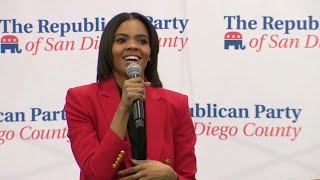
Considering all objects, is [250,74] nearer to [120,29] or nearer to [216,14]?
[216,14]

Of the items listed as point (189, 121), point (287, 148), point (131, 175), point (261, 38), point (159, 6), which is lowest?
point (287, 148)

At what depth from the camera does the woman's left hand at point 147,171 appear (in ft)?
4.48

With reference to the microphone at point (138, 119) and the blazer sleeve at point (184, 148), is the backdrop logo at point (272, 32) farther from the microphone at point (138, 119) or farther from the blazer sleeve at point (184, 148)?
the microphone at point (138, 119)

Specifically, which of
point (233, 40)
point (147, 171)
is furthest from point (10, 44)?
point (147, 171)

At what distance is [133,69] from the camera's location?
4.59ft

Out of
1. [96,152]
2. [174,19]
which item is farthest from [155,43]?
[174,19]

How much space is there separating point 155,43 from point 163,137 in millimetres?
369

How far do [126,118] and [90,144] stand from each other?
0.15m

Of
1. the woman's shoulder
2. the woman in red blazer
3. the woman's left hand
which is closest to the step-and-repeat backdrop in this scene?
the woman in red blazer

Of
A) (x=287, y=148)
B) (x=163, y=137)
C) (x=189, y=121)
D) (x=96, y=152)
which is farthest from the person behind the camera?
(x=287, y=148)

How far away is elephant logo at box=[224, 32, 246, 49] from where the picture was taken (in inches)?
109

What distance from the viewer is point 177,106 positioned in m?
1.59

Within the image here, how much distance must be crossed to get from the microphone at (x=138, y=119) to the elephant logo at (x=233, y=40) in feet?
4.78

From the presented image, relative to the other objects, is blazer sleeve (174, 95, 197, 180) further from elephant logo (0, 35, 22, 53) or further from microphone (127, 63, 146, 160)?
elephant logo (0, 35, 22, 53)
